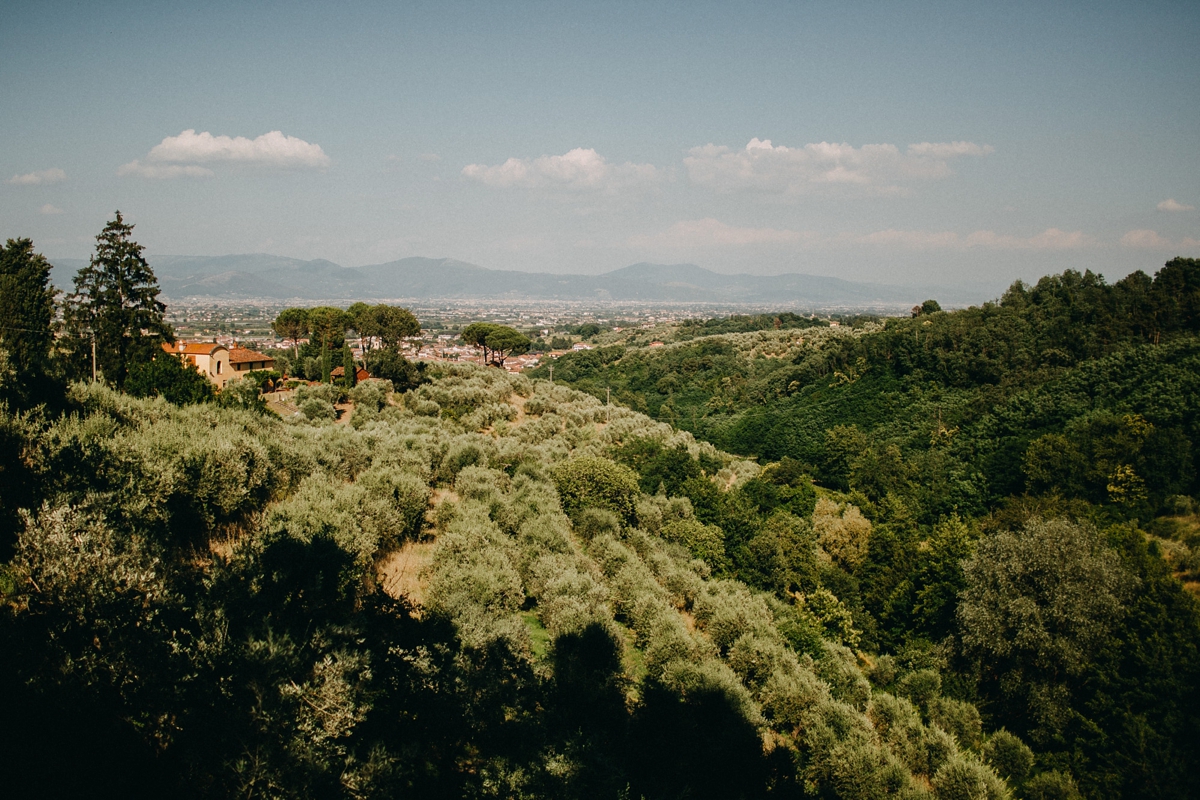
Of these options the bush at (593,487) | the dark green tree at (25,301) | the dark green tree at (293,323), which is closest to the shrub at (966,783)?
the bush at (593,487)

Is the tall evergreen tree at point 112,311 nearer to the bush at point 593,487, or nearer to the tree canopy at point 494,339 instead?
the bush at point 593,487

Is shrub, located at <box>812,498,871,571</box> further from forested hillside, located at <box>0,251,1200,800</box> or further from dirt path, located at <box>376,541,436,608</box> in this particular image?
dirt path, located at <box>376,541,436,608</box>

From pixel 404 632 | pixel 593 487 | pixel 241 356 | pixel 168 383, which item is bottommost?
pixel 593 487

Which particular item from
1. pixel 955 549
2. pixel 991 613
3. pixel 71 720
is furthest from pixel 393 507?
pixel 955 549

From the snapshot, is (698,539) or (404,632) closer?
(404,632)

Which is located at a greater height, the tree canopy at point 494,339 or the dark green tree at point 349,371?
the tree canopy at point 494,339

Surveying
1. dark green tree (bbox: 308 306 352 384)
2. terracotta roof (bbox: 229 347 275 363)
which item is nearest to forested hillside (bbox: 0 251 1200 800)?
dark green tree (bbox: 308 306 352 384)

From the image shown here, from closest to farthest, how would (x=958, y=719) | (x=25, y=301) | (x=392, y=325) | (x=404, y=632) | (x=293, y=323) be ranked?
(x=404, y=632) < (x=958, y=719) < (x=25, y=301) < (x=392, y=325) < (x=293, y=323)

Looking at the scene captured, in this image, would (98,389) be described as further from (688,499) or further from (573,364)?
(573,364)

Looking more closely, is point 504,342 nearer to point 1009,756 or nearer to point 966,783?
point 1009,756

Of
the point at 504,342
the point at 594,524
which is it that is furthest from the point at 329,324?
the point at 594,524
